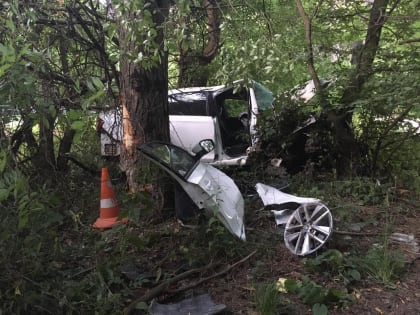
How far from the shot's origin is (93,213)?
17.9 feet

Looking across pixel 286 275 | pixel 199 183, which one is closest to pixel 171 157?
pixel 199 183

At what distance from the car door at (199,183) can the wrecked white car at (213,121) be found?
8.06ft

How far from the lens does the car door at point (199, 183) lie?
4.17 m

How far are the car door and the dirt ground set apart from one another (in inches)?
10.3

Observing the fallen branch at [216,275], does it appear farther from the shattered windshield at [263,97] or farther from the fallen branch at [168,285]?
the shattered windshield at [263,97]

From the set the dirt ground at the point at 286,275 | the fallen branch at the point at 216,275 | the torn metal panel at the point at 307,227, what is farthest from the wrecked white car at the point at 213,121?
the fallen branch at the point at 216,275

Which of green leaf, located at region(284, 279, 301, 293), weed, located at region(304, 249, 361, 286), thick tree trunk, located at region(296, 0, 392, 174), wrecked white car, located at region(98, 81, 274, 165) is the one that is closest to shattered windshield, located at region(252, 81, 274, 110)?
wrecked white car, located at region(98, 81, 274, 165)

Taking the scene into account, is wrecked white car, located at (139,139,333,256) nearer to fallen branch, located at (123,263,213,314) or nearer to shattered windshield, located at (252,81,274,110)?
fallen branch, located at (123,263,213,314)

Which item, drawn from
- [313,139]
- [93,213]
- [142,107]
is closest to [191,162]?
[142,107]

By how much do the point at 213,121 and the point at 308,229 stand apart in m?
3.80

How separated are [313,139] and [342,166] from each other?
0.57 meters

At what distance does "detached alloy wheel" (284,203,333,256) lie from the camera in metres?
3.99

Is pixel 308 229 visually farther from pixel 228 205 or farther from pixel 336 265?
pixel 228 205

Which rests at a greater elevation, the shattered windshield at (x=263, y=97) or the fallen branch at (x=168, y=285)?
the shattered windshield at (x=263, y=97)
